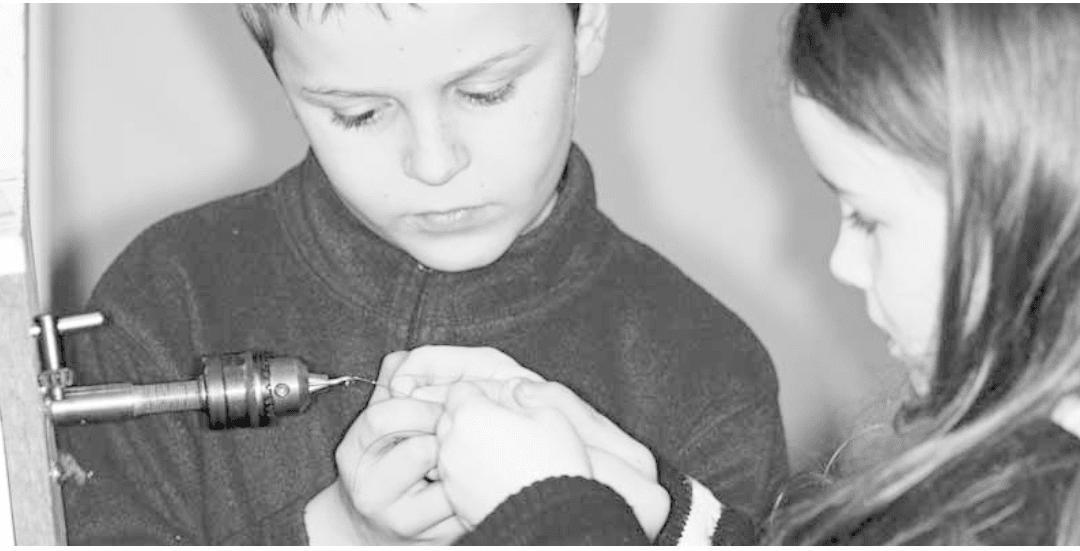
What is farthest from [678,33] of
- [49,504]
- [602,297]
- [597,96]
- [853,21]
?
[49,504]

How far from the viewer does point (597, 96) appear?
109cm

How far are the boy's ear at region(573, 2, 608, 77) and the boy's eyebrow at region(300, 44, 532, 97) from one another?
0.06 metres

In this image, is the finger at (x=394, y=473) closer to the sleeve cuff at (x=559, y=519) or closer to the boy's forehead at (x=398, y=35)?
the sleeve cuff at (x=559, y=519)

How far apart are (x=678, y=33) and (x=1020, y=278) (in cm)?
38

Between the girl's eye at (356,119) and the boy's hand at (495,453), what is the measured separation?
0.15 metres

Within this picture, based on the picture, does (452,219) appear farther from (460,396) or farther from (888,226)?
(888,226)

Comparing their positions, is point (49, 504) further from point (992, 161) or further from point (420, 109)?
point (992, 161)

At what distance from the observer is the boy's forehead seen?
2.77 ft

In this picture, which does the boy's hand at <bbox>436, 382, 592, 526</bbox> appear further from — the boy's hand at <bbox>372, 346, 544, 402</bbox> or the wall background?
the wall background

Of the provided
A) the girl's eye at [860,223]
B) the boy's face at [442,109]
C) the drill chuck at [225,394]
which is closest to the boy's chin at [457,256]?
the boy's face at [442,109]

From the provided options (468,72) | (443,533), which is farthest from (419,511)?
(468,72)

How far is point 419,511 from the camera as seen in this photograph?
0.90 m

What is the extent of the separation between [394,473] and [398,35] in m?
0.22

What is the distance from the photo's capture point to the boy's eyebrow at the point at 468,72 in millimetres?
863
